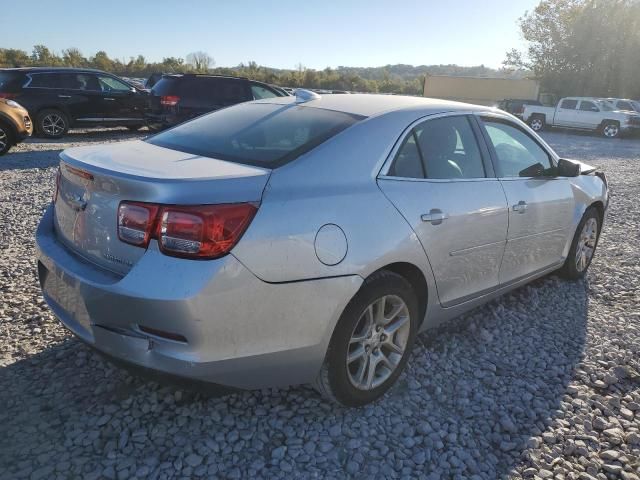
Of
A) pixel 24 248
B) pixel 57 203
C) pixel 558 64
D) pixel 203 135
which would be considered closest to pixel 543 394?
pixel 203 135

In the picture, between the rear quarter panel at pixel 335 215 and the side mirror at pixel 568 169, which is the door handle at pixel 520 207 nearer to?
the side mirror at pixel 568 169

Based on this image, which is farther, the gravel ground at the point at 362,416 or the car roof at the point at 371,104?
the car roof at the point at 371,104

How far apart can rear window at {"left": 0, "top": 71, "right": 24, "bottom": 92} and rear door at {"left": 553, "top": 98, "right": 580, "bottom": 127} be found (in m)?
22.0

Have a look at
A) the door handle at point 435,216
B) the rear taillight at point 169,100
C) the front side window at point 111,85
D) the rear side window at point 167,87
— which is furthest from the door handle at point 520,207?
the front side window at point 111,85

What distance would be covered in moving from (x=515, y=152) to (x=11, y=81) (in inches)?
473

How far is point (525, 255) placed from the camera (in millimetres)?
3787

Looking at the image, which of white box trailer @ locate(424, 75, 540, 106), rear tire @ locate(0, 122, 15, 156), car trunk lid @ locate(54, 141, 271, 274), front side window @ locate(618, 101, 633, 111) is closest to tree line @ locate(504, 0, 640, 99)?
white box trailer @ locate(424, 75, 540, 106)

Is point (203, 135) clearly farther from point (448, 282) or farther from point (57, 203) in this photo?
point (448, 282)

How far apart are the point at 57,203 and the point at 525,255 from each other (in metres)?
3.05

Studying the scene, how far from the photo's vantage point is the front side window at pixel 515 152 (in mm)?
3660

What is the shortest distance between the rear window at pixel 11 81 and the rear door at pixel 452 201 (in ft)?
38.8

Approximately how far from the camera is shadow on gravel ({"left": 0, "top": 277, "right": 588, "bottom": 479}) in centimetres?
235

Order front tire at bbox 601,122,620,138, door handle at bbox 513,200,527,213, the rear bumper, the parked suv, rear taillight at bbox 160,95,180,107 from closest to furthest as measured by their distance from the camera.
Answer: the rear bumper → door handle at bbox 513,200,527,213 → the parked suv → rear taillight at bbox 160,95,180,107 → front tire at bbox 601,122,620,138

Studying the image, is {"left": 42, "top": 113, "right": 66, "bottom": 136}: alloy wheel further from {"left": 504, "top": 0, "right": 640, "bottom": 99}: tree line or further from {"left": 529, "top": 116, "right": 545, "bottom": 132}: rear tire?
{"left": 504, "top": 0, "right": 640, "bottom": 99}: tree line
